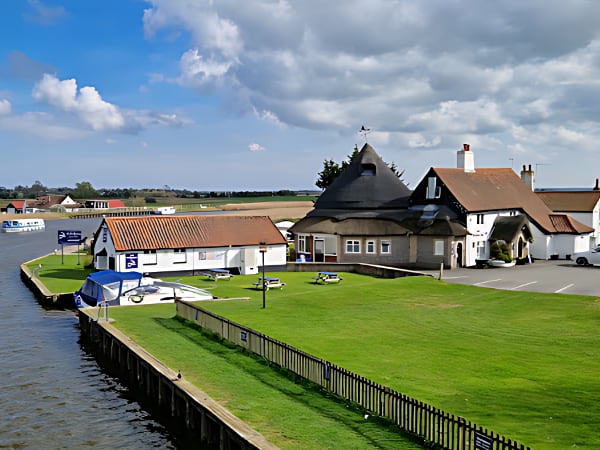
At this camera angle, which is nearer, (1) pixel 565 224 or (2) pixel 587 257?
(2) pixel 587 257

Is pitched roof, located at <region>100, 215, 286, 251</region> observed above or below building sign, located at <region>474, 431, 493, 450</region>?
above

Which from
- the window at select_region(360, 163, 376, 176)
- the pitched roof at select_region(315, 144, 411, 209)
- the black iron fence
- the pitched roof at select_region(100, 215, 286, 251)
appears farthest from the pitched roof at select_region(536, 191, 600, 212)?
the black iron fence

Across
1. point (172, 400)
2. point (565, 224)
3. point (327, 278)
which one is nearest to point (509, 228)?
point (565, 224)

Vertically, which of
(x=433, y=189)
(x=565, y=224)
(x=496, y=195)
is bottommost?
(x=565, y=224)

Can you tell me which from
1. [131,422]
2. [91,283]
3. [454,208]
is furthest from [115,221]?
[131,422]

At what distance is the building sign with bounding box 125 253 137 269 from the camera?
50.0 metres

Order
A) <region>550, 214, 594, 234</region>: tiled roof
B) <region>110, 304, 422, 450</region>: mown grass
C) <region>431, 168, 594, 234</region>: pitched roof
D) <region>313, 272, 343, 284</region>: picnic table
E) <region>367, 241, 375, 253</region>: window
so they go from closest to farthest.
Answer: <region>110, 304, 422, 450</region>: mown grass → <region>313, 272, 343, 284</region>: picnic table → <region>367, 241, 375, 253</region>: window → <region>431, 168, 594, 234</region>: pitched roof → <region>550, 214, 594, 234</region>: tiled roof

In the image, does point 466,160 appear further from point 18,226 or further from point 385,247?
point 18,226

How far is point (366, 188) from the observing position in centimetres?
6225

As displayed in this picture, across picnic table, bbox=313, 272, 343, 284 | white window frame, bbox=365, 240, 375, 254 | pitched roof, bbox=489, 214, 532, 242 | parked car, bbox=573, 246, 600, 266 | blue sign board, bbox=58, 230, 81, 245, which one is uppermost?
pitched roof, bbox=489, 214, 532, 242

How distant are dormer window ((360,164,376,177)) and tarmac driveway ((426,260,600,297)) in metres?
14.9

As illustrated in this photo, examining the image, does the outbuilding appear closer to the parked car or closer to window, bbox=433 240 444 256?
window, bbox=433 240 444 256

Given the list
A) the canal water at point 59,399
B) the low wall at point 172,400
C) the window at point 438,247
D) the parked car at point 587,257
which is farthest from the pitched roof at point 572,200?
the low wall at point 172,400

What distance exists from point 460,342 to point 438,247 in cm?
3024
